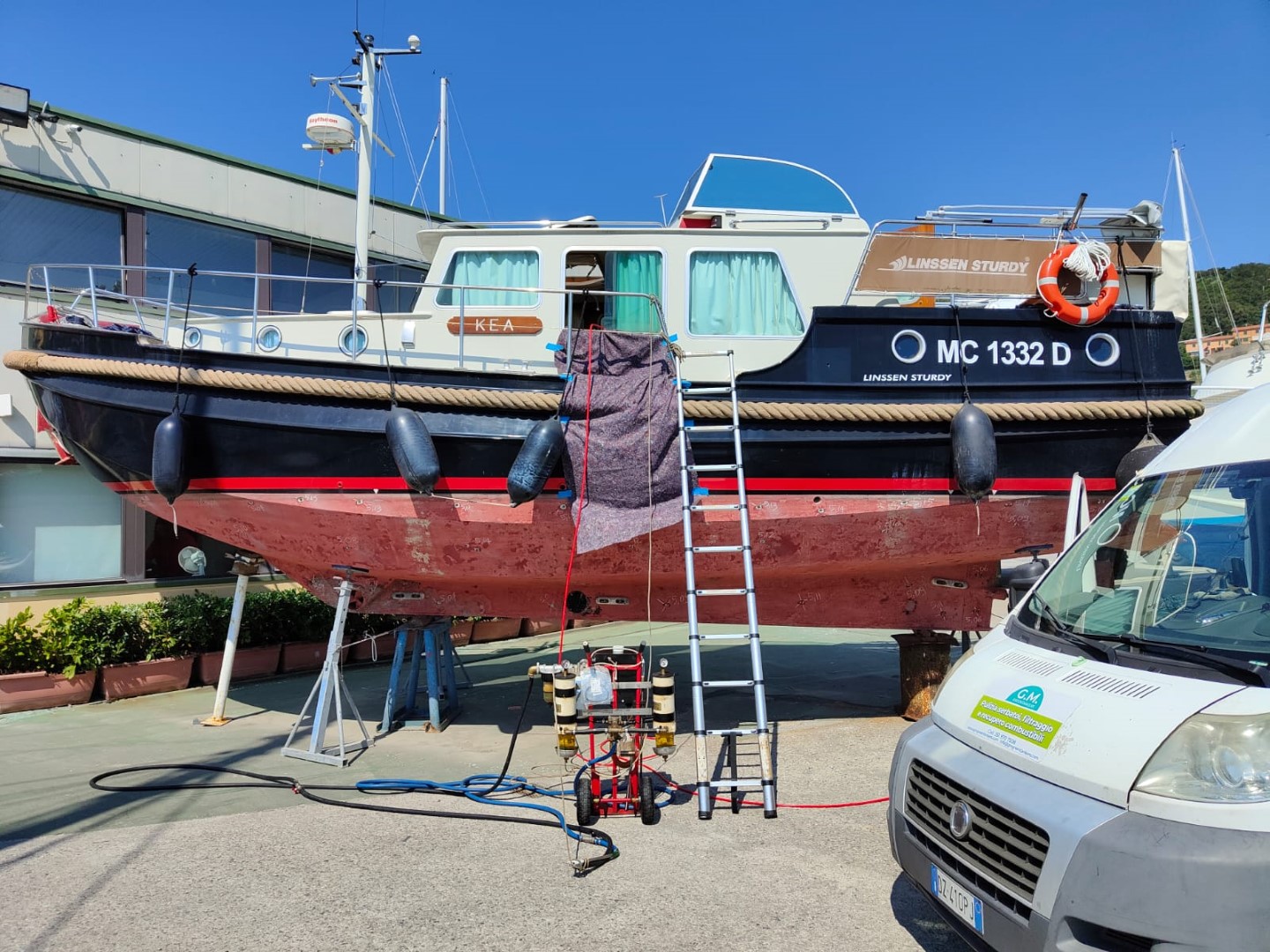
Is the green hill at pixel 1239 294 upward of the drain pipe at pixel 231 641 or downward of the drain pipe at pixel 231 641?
upward

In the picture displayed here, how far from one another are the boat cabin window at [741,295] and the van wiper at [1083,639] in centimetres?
388

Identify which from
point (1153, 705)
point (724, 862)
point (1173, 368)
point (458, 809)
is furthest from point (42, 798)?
point (1173, 368)

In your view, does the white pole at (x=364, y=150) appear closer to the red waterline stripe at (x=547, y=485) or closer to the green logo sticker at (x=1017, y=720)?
the red waterline stripe at (x=547, y=485)

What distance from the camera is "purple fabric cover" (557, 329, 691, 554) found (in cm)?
596

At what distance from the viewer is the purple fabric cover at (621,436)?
5961 millimetres

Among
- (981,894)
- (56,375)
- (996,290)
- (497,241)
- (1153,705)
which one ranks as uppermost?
(497,241)

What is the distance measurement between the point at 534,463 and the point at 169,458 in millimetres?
2477

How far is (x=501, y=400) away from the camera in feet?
20.2

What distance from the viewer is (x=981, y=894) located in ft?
8.30

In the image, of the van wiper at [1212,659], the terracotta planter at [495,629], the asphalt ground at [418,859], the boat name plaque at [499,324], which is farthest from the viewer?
the terracotta planter at [495,629]

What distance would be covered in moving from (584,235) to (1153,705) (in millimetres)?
5399

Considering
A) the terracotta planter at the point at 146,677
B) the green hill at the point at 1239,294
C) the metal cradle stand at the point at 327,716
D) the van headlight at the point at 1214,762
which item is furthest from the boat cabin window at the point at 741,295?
the green hill at the point at 1239,294

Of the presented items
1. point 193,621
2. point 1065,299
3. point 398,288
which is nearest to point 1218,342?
point 1065,299

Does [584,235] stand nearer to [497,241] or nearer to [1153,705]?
[497,241]
